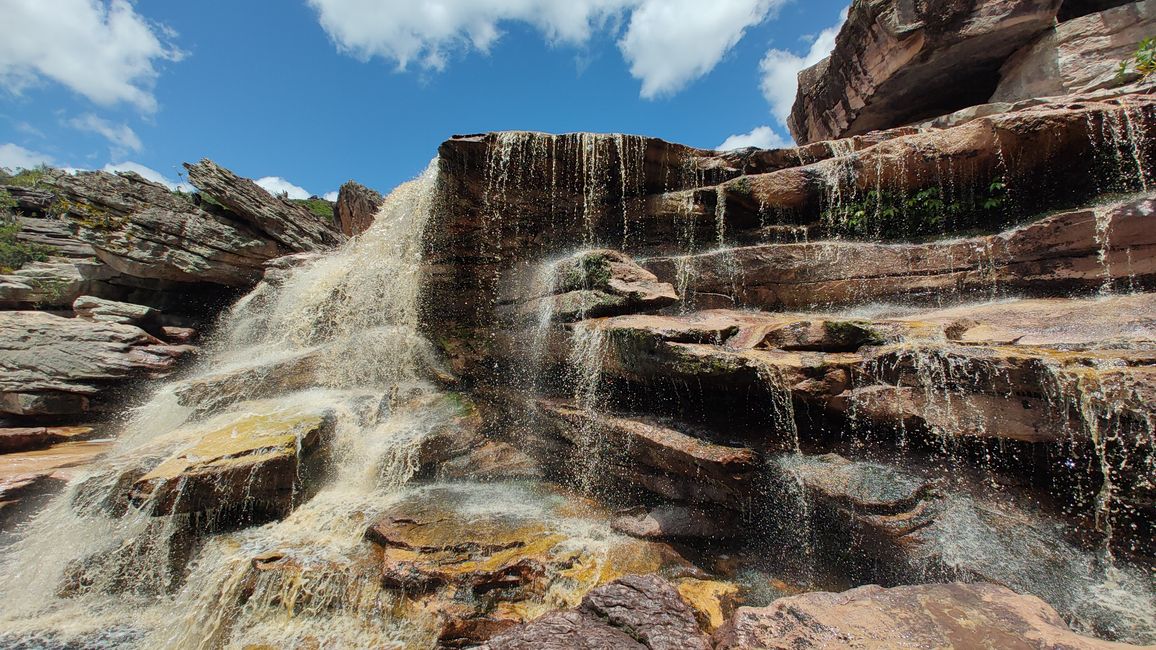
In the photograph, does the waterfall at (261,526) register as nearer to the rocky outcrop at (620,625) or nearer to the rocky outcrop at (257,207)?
the rocky outcrop at (620,625)

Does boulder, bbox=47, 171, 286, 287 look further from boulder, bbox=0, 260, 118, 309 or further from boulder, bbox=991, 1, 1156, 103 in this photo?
boulder, bbox=991, 1, 1156, 103

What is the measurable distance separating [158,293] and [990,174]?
79.1 ft

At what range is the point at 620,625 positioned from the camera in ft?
14.5

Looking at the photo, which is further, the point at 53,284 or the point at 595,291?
the point at 53,284

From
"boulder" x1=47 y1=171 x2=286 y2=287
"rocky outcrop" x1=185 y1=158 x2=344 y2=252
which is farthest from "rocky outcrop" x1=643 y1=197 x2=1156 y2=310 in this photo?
"boulder" x1=47 y1=171 x2=286 y2=287

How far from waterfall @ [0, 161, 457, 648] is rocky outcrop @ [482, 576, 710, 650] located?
6.40 ft

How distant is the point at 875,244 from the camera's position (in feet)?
31.8

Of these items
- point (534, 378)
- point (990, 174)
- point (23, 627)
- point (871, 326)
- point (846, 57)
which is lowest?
point (23, 627)

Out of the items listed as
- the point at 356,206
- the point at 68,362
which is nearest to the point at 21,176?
the point at 356,206

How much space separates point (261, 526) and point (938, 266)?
12.4 meters

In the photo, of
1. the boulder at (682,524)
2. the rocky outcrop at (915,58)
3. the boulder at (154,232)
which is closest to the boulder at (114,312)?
the boulder at (154,232)

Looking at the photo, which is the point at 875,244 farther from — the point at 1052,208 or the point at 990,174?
the point at 1052,208

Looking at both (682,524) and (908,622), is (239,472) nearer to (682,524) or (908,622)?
(682,524)

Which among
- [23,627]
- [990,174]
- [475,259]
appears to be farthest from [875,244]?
[23,627]
